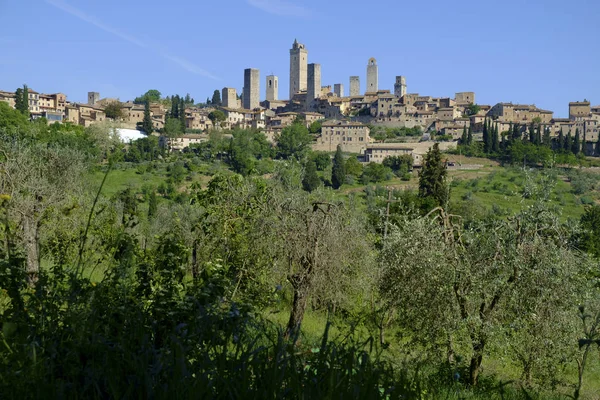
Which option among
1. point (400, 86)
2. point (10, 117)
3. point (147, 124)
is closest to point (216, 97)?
point (400, 86)

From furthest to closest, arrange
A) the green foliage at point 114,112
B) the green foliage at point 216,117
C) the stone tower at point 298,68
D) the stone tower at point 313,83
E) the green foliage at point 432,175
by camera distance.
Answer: the stone tower at point 298,68 < the stone tower at point 313,83 < the green foliage at point 216,117 < the green foliage at point 114,112 < the green foliage at point 432,175

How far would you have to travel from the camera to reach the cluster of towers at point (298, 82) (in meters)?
133

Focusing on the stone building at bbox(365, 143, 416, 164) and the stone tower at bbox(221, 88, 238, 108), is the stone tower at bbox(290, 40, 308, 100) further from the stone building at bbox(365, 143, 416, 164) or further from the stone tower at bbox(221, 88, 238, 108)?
the stone building at bbox(365, 143, 416, 164)

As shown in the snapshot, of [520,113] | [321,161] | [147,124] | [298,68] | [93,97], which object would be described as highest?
[298,68]

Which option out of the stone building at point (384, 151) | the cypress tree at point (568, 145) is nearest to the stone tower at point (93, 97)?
the stone building at point (384, 151)

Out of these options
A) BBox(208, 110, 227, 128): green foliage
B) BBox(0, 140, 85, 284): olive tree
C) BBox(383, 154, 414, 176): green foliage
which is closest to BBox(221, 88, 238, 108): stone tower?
BBox(208, 110, 227, 128): green foliage

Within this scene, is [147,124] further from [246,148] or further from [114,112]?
[246,148]

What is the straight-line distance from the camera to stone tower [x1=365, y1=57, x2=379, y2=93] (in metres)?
140

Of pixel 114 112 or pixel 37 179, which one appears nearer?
pixel 37 179

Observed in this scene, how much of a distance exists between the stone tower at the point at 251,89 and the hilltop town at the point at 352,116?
0.65 feet

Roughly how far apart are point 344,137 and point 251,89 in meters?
44.3

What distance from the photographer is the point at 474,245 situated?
32.0 ft

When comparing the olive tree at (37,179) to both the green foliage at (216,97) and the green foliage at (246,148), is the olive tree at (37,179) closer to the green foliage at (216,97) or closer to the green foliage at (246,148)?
the green foliage at (246,148)

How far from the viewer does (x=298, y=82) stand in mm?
135375
